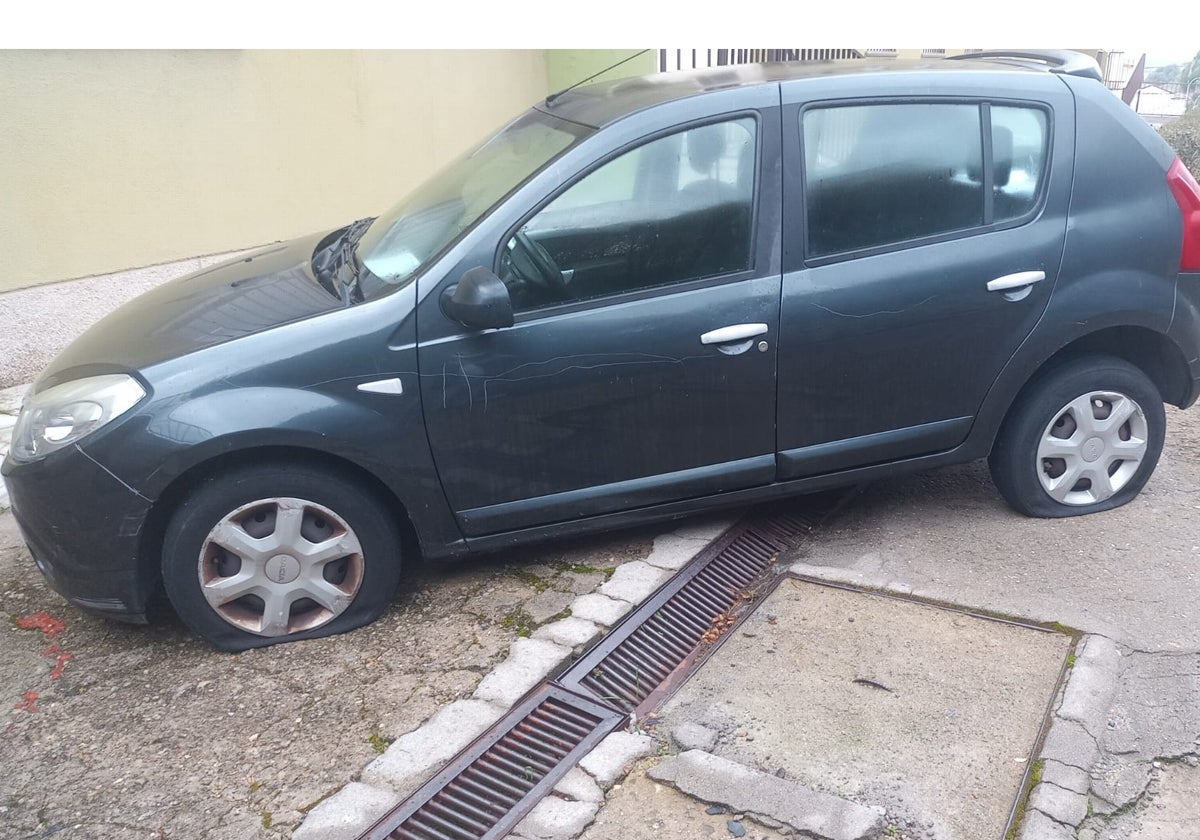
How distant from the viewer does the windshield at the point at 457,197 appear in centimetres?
359

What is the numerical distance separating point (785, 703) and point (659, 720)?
0.39m

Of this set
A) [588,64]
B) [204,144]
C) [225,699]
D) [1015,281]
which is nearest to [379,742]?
[225,699]

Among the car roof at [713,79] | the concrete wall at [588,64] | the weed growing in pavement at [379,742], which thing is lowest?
the weed growing in pavement at [379,742]

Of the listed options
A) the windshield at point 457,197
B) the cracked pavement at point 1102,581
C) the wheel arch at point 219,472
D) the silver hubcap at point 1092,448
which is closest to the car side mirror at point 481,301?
the windshield at point 457,197

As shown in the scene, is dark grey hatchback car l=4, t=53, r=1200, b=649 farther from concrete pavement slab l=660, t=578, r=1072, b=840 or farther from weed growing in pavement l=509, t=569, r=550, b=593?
concrete pavement slab l=660, t=578, r=1072, b=840

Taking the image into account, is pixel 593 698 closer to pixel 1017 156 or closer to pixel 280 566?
pixel 280 566

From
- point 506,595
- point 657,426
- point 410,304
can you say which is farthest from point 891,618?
point 410,304

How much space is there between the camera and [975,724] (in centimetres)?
298

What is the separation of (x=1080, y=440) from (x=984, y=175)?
3.68 ft

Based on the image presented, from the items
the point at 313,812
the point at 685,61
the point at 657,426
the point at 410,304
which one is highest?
the point at 685,61

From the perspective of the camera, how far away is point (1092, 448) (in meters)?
4.05

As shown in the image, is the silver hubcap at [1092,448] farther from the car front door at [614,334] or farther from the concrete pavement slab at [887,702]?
the car front door at [614,334]

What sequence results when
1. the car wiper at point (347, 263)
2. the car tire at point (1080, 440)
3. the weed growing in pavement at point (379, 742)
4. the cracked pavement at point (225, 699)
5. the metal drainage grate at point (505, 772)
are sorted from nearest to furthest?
the metal drainage grate at point (505, 772)
the cracked pavement at point (225, 699)
the weed growing in pavement at point (379, 742)
the car wiper at point (347, 263)
the car tire at point (1080, 440)

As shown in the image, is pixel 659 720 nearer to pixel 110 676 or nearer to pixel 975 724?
pixel 975 724
